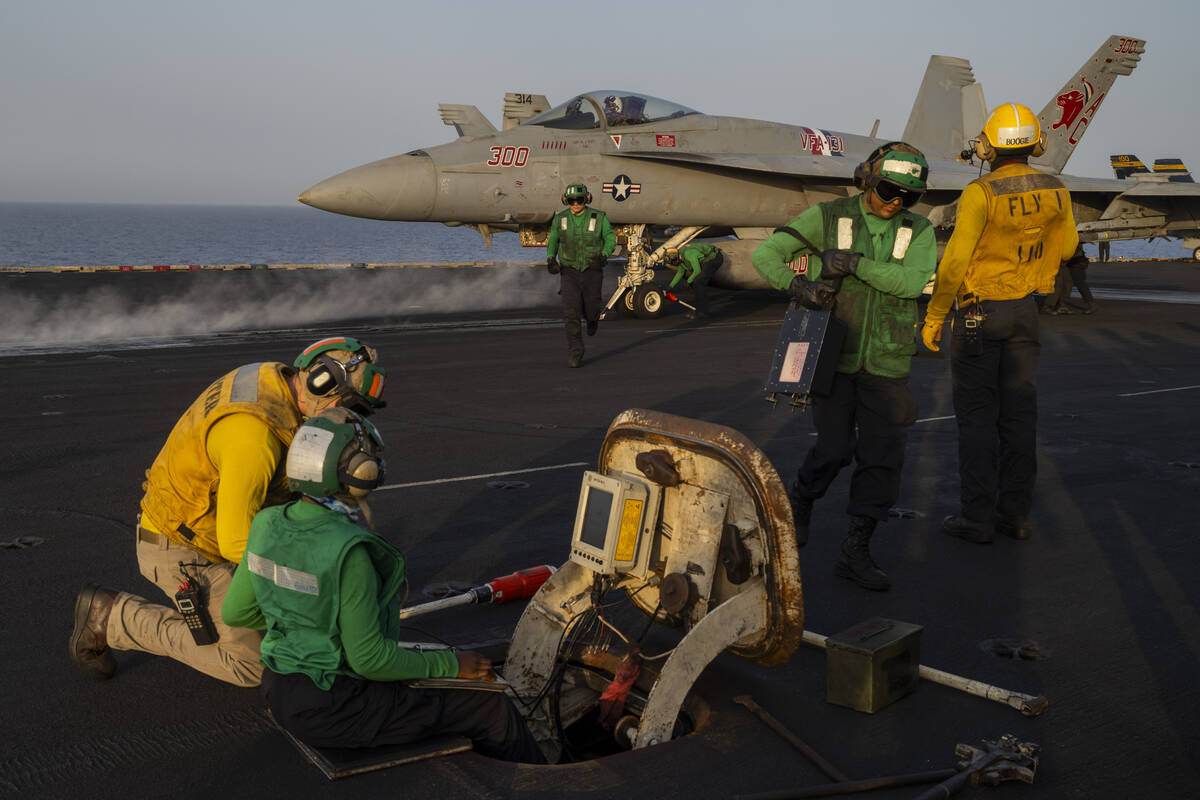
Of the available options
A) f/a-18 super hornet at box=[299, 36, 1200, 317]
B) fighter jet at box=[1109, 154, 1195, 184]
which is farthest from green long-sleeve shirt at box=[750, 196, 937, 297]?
fighter jet at box=[1109, 154, 1195, 184]

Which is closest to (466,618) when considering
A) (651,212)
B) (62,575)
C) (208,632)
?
(208,632)

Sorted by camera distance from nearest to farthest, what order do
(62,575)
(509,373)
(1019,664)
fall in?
1. (1019,664)
2. (62,575)
3. (509,373)

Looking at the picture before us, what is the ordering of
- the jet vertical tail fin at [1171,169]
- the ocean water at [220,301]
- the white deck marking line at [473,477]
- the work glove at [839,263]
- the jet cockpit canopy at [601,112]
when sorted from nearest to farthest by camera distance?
the work glove at [839,263] < the white deck marking line at [473,477] < the ocean water at [220,301] < the jet cockpit canopy at [601,112] < the jet vertical tail fin at [1171,169]

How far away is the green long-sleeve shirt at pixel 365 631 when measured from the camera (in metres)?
3.22

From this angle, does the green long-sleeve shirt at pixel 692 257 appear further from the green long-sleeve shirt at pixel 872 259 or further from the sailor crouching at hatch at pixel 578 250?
the green long-sleeve shirt at pixel 872 259

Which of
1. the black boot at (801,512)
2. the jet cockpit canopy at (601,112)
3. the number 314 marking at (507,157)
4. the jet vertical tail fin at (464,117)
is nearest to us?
the black boot at (801,512)

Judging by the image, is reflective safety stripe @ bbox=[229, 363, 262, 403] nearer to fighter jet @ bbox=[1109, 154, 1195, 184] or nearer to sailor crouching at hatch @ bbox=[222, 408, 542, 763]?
sailor crouching at hatch @ bbox=[222, 408, 542, 763]

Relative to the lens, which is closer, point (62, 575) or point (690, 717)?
point (690, 717)

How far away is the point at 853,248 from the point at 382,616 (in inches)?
133

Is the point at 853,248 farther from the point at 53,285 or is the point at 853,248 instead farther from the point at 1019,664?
the point at 53,285

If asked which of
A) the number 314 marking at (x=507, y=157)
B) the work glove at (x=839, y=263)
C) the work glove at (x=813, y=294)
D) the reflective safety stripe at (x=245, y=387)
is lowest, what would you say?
the reflective safety stripe at (x=245, y=387)

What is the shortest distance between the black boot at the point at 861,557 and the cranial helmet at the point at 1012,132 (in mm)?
2423

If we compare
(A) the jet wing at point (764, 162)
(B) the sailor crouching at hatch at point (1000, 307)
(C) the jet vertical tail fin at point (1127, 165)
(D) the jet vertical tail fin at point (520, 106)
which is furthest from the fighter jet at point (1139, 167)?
(B) the sailor crouching at hatch at point (1000, 307)

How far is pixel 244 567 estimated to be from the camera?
141 inches
